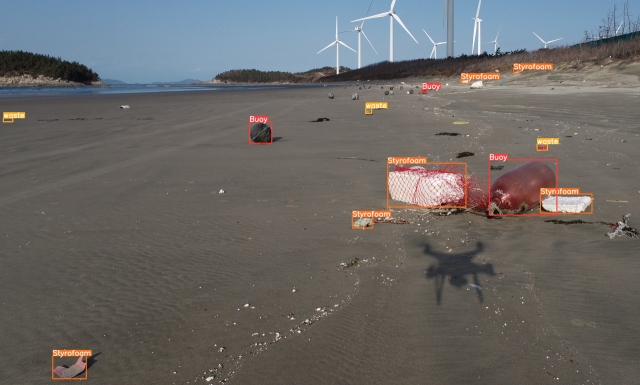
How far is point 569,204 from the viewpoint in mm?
3703

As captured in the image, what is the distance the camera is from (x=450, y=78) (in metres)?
31.5

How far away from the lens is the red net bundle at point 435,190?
13.0ft

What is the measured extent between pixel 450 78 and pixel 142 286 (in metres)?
32.4

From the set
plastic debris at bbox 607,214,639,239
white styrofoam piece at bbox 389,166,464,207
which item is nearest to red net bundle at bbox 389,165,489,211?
white styrofoam piece at bbox 389,166,464,207

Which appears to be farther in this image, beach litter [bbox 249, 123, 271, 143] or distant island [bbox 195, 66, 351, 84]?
distant island [bbox 195, 66, 351, 84]

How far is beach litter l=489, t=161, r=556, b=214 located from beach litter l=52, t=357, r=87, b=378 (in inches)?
129

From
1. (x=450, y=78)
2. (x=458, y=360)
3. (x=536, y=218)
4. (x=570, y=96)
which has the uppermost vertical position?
(x=450, y=78)

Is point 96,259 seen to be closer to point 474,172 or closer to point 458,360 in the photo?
point 458,360

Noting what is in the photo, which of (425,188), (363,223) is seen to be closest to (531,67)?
(425,188)

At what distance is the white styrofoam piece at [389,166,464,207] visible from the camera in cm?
395

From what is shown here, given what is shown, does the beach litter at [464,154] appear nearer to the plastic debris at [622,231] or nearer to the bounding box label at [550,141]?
the bounding box label at [550,141]

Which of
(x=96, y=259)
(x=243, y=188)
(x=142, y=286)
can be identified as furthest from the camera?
(x=243, y=188)

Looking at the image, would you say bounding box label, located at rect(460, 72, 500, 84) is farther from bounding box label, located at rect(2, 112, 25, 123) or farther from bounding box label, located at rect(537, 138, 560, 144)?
bounding box label, located at rect(2, 112, 25, 123)

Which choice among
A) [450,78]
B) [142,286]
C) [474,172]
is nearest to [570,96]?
[474,172]
